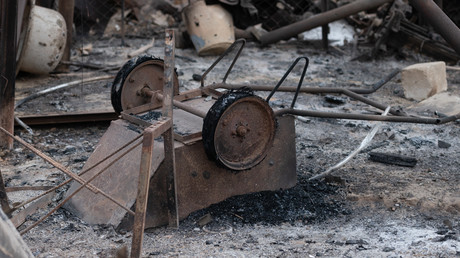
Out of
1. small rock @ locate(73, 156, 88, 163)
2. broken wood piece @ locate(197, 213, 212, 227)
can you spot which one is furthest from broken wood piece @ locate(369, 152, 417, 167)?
small rock @ locate(73, 156, 88, 163)

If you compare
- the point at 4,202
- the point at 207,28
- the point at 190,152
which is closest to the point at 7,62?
the point at 4,202

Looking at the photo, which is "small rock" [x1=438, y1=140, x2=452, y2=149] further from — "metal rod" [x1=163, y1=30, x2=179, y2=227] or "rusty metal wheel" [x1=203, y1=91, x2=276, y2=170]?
"metal rod" [x1=163, y1=30, x2=179, y2=227]

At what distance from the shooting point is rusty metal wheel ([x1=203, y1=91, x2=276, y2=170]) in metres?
4.09

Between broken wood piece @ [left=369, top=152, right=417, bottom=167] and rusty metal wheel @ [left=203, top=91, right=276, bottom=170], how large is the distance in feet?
5.79

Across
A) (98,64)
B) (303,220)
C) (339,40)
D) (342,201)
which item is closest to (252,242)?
(303,220)

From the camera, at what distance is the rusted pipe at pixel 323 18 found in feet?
31.6

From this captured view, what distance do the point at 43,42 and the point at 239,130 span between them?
549cm

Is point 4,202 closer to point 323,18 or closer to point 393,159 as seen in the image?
point 393,159

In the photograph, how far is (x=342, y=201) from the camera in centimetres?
488

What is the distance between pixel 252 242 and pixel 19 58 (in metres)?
5.71

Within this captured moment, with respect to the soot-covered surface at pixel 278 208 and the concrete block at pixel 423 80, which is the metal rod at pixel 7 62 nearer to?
the soot-covered surface at pixel 278 208

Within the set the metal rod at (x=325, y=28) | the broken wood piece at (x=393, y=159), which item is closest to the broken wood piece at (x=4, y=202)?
the broken wood piece at (x=393, y=159)

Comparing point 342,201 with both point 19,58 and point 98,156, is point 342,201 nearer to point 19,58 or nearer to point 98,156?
point 98,156

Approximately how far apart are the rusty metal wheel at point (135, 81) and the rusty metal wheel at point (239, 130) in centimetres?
104
